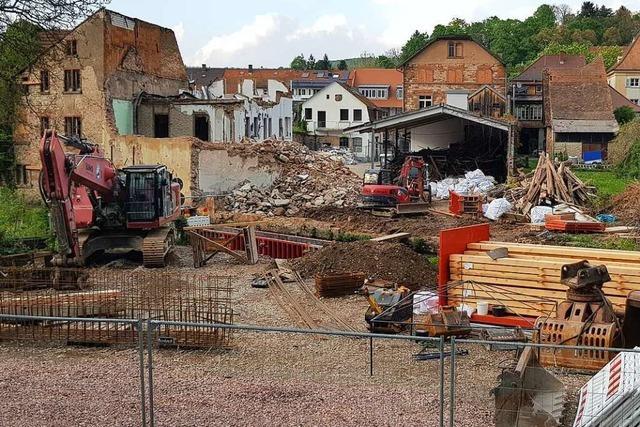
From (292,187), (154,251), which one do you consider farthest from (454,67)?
(154,251)

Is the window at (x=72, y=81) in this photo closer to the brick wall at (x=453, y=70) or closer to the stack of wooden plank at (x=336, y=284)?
the stack of wooden plank at (x=336, y=284)

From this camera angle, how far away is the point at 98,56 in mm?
39719

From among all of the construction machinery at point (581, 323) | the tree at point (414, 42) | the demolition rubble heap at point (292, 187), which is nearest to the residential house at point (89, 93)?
the demolition rubble heap at point (292, 187)

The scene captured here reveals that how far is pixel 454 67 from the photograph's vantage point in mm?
61281

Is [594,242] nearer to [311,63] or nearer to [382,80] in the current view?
[382,80]

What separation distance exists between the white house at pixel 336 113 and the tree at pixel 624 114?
2537 centimetres

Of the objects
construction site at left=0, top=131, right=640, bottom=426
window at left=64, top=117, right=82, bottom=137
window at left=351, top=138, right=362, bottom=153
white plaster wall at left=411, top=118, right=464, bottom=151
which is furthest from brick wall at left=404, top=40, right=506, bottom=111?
construction site at left=0, top=131, right=640, bottom=426

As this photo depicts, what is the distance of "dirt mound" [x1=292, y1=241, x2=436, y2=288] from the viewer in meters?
18.9

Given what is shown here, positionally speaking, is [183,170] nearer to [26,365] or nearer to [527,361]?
[26,365]

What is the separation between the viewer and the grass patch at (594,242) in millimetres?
24031

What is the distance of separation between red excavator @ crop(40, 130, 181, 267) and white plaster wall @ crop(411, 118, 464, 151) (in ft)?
93.8

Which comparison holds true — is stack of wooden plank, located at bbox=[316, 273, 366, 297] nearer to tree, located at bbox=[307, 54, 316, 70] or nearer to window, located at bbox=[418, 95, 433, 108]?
window, located at bbox=[418, 95, 433, 108]

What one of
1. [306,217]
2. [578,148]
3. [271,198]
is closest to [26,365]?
[306,217]

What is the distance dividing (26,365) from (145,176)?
10.4m
